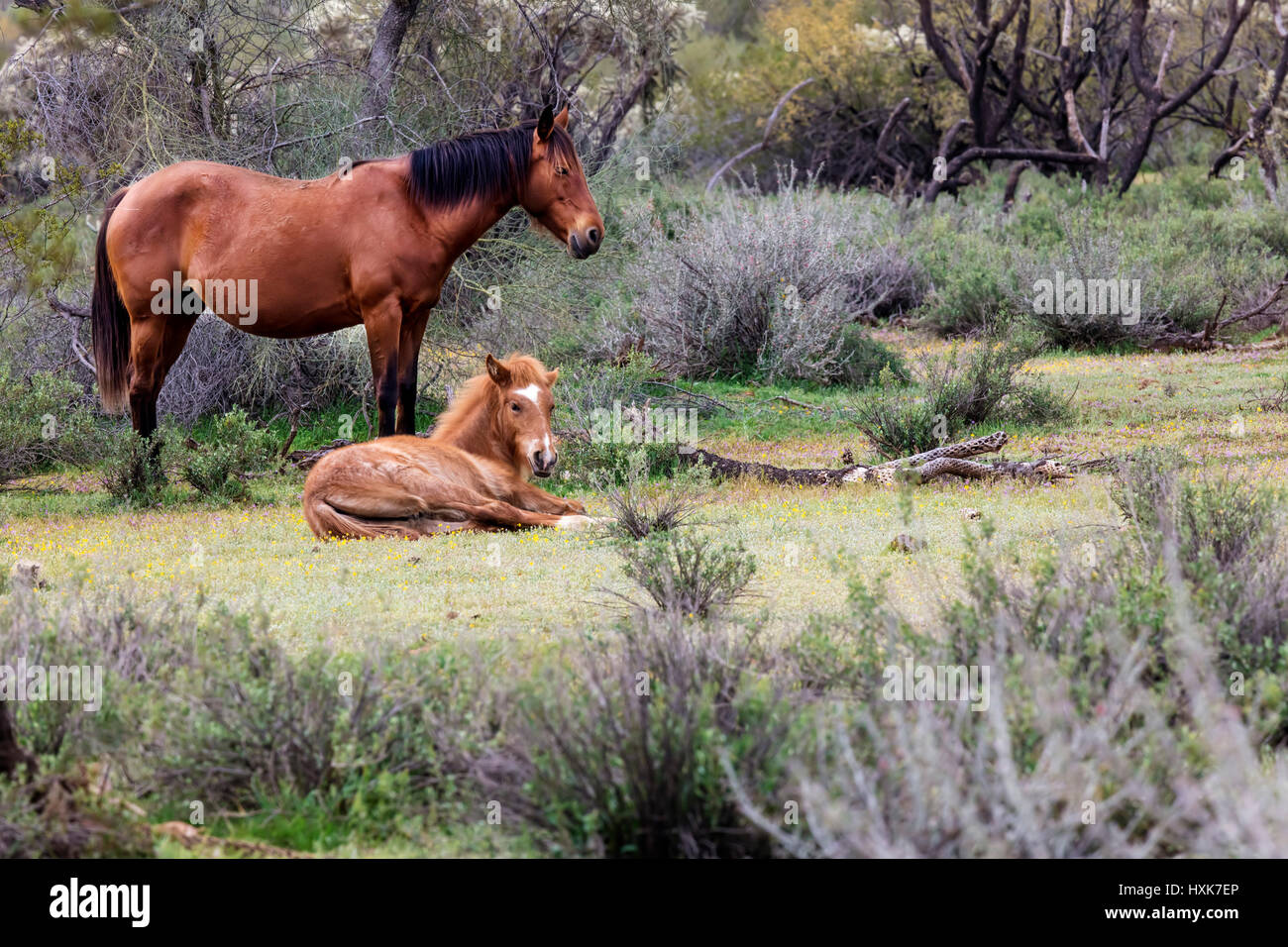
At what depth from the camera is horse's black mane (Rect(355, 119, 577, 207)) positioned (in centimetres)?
902

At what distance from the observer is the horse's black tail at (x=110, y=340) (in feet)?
32.6

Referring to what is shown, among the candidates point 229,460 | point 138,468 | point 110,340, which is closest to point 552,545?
point 229,460

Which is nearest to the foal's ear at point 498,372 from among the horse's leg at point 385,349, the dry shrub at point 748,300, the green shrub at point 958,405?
the horse's leg at point 385,349

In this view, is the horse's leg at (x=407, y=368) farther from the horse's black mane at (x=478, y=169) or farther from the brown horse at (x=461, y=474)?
the horse's black mane at (x=478, y=169)

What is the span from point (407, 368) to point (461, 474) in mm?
1240

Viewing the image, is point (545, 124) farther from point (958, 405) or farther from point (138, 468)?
point (958, 405)

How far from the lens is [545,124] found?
29.4ft

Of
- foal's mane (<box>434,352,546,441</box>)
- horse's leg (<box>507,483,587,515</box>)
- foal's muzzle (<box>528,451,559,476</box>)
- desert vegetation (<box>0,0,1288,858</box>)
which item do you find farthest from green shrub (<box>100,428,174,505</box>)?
foal's muzzle (<box>528,451,559,476</box>)

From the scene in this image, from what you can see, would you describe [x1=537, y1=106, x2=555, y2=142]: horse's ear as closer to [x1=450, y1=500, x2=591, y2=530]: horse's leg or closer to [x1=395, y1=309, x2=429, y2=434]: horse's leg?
[x1=395, y1=309, x2=429, y2=434]: horse's leg

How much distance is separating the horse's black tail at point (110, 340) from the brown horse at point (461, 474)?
256 centimetres

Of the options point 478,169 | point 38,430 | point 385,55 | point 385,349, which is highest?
point 385,55

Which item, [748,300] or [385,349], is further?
[748,300]

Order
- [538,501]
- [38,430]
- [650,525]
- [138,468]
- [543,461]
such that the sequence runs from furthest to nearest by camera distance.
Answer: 1. [38,430]
2. [138,468]
3. [538,501]
4. [543,461]
5. [650,525]

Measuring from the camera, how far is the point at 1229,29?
85.4ft
